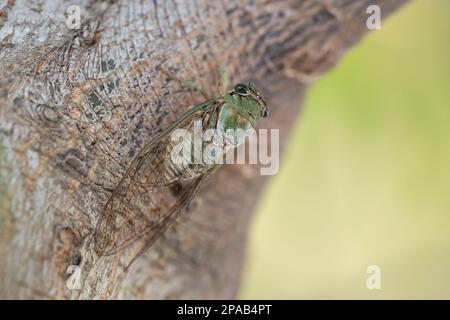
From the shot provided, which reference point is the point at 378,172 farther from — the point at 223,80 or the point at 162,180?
the point at 162,180

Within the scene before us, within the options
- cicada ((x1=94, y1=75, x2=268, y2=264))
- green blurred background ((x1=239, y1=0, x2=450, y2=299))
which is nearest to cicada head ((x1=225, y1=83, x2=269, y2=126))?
cicada ((x1=94, y1=75, x2=268, y2=264))

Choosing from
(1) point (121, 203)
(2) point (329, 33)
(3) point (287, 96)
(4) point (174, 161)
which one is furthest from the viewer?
(3) point (287, 96)

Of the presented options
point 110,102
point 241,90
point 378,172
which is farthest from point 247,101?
point 378,172

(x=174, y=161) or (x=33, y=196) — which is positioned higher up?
(x=174, y=161)

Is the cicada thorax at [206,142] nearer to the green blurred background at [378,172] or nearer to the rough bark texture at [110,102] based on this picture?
the rough bark texture at [110,102]

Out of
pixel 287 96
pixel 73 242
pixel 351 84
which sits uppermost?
pixel 351 84
